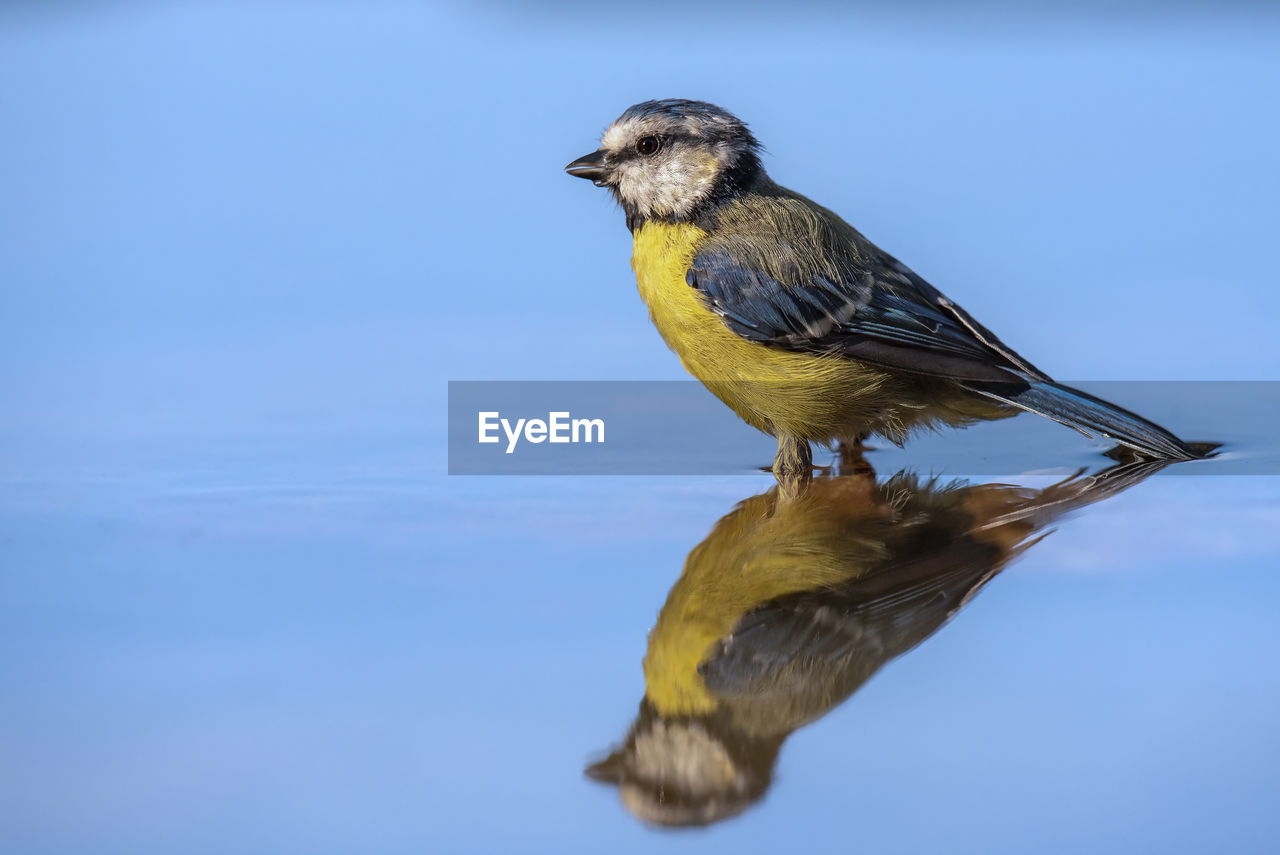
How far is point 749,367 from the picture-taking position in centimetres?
401

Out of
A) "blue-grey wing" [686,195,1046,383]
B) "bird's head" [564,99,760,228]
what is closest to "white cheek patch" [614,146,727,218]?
"bird's head" [564,99,760,228]

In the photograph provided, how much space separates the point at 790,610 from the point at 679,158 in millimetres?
1892

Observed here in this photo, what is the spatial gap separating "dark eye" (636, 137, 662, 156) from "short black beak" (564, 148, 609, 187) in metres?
0.14

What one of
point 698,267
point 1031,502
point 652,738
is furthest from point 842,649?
point 698,267

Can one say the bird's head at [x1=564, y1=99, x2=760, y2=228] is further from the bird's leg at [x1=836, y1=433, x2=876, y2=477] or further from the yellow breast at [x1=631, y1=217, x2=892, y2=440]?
the bird's leg at [x1=836, y1=433, x2=876, y2=477]

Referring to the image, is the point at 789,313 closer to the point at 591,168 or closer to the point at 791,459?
the point at 791,459

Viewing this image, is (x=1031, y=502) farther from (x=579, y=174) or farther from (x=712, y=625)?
(x=579, y=174)

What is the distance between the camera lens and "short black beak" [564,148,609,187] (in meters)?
4.31

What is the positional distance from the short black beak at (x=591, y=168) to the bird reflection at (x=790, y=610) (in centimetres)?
121

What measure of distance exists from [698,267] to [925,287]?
31.4 inches

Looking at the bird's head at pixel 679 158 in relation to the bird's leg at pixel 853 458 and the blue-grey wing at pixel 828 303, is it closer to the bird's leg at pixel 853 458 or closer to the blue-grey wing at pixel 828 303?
the blue-grey wing at pixel 828 303

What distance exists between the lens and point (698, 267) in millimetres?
4004

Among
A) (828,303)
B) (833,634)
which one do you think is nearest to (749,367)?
(828,303)

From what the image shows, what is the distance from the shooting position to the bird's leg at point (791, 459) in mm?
4156
